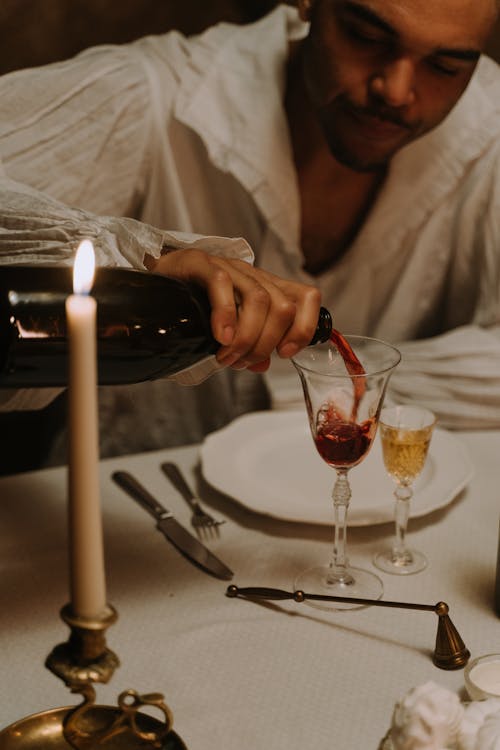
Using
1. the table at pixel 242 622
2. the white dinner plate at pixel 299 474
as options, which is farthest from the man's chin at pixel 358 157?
the table at pixel 242 622

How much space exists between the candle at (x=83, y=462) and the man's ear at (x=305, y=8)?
1.06 metres

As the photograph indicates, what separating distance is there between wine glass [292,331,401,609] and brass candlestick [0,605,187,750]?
11.5 inches

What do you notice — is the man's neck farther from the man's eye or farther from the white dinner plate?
the white dinner plate

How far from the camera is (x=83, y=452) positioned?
358 millimetres

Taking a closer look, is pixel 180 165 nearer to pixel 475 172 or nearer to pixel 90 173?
pixel 90 173

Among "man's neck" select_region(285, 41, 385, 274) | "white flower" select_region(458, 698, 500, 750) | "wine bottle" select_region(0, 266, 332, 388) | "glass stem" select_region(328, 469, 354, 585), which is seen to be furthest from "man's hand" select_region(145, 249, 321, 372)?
"man's neck" select_region(285, 41, 385, 274)

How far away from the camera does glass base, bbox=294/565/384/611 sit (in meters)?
0.79

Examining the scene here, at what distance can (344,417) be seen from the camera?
805 mm

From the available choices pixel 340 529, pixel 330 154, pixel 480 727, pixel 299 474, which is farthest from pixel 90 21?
pixel 480 727

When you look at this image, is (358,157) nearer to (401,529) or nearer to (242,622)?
(401,529)

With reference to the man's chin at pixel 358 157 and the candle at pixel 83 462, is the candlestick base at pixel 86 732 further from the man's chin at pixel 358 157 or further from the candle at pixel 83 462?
the man's chin at pixel 358 157

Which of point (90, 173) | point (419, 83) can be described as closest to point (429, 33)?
point (419, 83)

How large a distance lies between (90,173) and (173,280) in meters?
0.72

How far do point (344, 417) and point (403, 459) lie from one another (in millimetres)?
85
